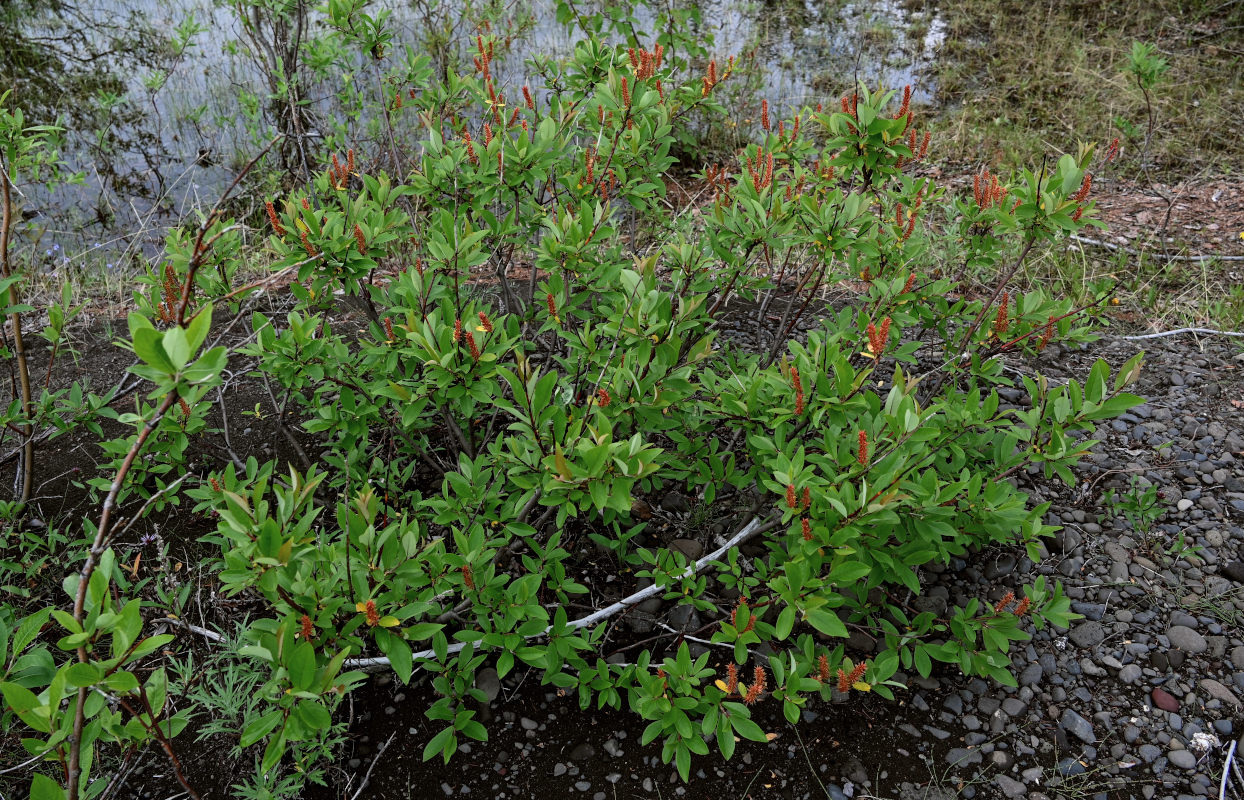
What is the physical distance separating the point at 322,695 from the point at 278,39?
11.1 feet

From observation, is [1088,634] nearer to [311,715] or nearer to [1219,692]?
[1219,692]

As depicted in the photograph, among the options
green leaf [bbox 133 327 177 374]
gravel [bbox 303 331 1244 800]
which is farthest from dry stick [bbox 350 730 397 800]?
green leaf [bbox 133 327 177 374]

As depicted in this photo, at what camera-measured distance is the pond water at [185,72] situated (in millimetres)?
6125

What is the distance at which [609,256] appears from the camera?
8.34ft

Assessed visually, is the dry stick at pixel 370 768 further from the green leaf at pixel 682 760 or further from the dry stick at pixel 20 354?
the dry stick at pixel 20 354

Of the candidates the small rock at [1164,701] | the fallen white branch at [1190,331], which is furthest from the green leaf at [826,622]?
the fallen white branch at [1190,331]

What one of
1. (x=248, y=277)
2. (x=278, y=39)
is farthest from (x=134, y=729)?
(x=248, y=277)

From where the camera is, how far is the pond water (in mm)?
6125

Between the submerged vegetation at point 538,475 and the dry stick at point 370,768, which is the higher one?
the submerged vegetation at point 538,475

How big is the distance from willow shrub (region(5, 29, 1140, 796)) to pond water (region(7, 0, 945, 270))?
3.64m

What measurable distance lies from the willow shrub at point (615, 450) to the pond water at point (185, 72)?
3.64 m

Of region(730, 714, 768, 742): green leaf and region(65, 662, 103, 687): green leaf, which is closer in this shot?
region(65, 662, 103, 687): green leaf

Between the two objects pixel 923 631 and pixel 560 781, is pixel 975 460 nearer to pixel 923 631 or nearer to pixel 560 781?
pixel 923 631

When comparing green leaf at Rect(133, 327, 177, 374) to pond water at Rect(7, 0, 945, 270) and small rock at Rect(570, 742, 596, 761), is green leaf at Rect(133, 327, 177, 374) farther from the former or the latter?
pond water at Rect(7, 0, 945, 270)
